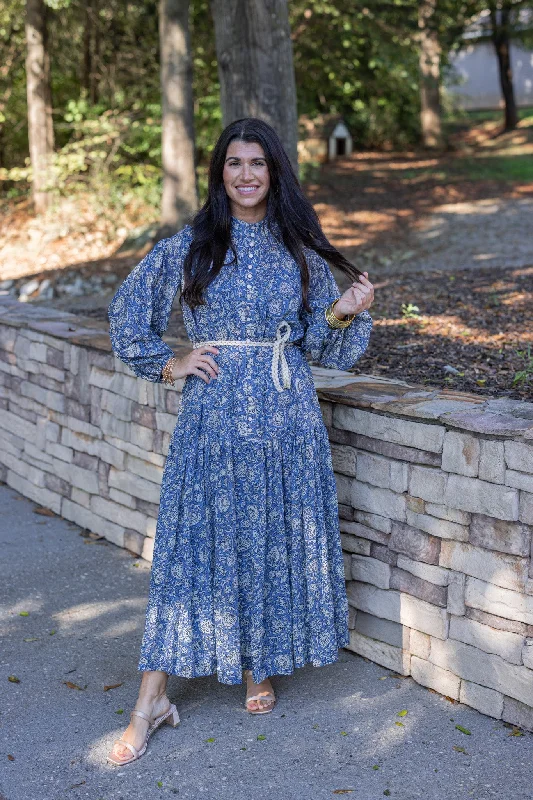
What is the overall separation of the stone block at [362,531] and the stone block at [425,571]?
0.10 metres

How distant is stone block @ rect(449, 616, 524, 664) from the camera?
9.89 ft

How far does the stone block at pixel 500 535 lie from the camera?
9.69ft

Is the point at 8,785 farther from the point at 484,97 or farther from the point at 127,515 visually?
the point at 484,97

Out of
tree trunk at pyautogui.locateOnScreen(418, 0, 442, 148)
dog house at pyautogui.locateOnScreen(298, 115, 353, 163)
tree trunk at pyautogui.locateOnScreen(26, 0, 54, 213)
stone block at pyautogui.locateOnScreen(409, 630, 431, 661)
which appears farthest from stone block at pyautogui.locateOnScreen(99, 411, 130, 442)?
dog house at pyautogui.locateOnScreen(298, 115, 353, 163)

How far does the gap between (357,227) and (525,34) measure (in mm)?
9783

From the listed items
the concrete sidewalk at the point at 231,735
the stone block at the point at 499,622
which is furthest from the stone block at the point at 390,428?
the concrete sidewalk at the point at 231,735

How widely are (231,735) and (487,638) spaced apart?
2.86 feet

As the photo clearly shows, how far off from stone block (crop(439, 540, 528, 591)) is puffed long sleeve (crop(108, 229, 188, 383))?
1122mm

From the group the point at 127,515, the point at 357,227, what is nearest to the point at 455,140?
the point at 357,227

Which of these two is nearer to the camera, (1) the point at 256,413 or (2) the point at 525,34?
(1) the point at 256,413

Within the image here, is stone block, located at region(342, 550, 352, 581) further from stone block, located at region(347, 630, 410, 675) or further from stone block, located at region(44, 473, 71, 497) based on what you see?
stone block, located at region(44, 473, 71, 497)

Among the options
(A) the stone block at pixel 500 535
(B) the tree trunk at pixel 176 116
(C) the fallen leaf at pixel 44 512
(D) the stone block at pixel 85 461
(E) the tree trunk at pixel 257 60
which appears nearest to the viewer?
(A) the stone block at pixel 500 535

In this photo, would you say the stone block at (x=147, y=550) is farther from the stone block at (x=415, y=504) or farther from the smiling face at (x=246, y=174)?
the smiling face at (x=246, y=174)

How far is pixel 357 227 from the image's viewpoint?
12883 millimetres
